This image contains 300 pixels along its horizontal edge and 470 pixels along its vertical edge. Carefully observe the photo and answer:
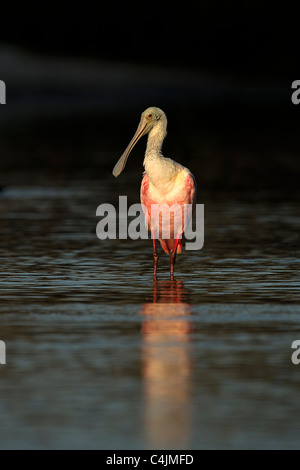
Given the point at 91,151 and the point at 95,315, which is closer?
the point at 95,315

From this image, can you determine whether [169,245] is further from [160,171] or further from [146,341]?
[146,341]

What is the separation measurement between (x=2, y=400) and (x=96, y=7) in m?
82.4

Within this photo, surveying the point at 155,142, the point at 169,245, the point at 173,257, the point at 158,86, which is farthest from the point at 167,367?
the point at 158,86

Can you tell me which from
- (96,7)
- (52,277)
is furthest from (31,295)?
(96,7)

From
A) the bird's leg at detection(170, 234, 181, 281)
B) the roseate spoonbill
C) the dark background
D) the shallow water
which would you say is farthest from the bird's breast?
the dark background

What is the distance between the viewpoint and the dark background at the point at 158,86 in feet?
102

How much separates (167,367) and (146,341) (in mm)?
928

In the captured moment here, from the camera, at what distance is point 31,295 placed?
42.7ft

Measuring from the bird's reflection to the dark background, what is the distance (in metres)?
11.6

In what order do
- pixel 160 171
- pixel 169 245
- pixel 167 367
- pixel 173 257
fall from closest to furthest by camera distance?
pixel 167 367 → pixel 160 171 → pixel 173 257 → pixel 169 245

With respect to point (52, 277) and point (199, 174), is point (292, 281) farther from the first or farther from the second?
point (199, 174)

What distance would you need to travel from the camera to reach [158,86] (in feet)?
242

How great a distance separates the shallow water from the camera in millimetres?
8516

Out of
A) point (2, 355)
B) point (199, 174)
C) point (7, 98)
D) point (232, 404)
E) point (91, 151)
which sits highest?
point (7, 98)
